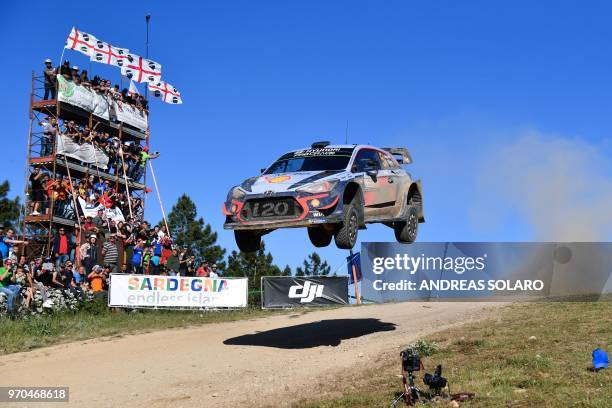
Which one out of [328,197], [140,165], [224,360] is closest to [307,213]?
[328,197]

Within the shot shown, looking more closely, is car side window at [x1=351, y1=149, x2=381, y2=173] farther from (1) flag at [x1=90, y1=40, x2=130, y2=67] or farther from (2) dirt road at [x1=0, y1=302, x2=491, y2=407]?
(1) flag at [x1=90, y1=40, x2=130, y2=67]

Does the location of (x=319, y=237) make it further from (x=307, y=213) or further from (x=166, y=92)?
(x=166, y=92)

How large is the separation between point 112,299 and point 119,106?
14.2 metres

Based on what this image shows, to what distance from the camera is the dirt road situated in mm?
14594

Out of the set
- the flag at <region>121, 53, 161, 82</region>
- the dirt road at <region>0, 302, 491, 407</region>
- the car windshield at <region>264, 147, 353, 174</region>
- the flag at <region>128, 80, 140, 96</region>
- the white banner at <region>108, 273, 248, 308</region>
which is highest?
the flag at <region>121, 53, 161, 82</region>

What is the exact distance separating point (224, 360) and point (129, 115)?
21.6 metres

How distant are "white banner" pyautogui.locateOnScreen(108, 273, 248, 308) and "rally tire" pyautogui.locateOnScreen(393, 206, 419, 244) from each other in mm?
12007

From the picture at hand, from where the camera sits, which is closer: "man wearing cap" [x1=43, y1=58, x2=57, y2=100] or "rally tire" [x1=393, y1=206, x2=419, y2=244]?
"rally tire" [x1=393, y1=206, x2=419, y2=244]

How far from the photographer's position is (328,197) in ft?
43.9

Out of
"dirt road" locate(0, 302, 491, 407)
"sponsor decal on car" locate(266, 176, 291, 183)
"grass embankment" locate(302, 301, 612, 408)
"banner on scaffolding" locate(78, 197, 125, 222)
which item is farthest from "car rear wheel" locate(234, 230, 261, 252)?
"banner on scaffolding" locate(78, 197, 125, 222)

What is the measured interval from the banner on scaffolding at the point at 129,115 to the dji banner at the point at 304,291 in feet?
42.2

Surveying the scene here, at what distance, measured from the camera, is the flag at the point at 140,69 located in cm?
3669

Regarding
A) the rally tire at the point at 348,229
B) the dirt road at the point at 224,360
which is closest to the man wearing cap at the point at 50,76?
the dirt road at the point at 224,360

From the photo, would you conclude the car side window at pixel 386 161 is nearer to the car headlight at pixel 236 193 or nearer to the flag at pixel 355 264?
the car headlight at pixel 236 193
